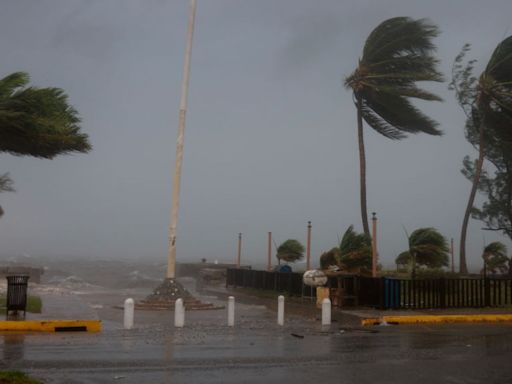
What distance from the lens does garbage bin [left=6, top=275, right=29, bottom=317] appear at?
627 inches

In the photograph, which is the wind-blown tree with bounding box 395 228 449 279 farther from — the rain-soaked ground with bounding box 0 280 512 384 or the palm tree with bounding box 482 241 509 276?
the palm tree with bounding box 482 241 509 276

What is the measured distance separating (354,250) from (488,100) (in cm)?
1900

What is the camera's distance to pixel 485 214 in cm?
4359

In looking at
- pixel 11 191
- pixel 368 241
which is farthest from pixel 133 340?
pixel 11 191

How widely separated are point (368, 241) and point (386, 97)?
13.3 metres

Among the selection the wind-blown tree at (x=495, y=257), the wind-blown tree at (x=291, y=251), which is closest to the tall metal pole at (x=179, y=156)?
the wind-blown tree at (x=291, y=251)

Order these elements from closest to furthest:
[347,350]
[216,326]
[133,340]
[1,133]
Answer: [347,350]
[133,340]
[216,326]
[1,133]

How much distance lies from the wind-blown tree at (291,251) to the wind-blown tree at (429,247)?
10063mm

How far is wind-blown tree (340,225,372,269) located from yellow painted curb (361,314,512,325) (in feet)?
14.2

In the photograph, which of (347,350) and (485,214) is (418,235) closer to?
(347,350)

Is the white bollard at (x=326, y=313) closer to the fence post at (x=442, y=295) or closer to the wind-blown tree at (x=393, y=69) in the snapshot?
the fence post at (x=442, y=295)

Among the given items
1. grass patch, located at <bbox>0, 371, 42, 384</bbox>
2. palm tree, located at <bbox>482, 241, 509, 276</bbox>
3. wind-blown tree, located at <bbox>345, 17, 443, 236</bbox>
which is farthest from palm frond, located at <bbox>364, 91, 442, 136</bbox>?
grass patch, located at <bbox>0, 371, 42, 384</bbox>

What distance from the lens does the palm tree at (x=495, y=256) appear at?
32.9m

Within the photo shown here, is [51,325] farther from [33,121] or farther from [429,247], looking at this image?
[429,247]
